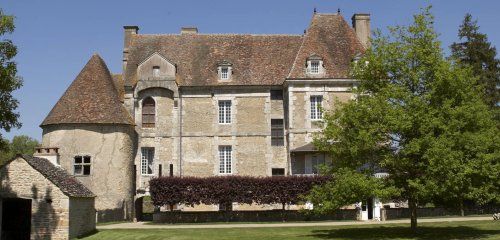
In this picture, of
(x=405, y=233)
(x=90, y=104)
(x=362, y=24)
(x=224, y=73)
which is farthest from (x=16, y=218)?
(x=362, y=24)

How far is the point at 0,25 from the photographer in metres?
21.5

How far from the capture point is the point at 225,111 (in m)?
40.2

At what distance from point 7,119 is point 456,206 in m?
18.4

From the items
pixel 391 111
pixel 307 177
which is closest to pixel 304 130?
pixel 307 177

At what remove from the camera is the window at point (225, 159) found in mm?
39719

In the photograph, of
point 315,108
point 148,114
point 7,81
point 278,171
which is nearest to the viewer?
point 7,81

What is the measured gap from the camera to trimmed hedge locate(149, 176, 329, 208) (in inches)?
1346

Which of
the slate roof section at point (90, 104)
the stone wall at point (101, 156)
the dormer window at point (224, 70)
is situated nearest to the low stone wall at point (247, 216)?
the stone wall at point (101, 156)

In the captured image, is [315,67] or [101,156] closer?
[101,156]

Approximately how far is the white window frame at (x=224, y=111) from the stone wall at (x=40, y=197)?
1745 centimetres

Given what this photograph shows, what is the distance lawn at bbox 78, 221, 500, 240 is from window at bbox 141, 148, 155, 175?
1252 cm

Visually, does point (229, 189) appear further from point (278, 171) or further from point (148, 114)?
point (148, 114)

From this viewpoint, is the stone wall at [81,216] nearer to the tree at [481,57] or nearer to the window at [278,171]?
the window at [278,171]

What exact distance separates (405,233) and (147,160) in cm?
2070
